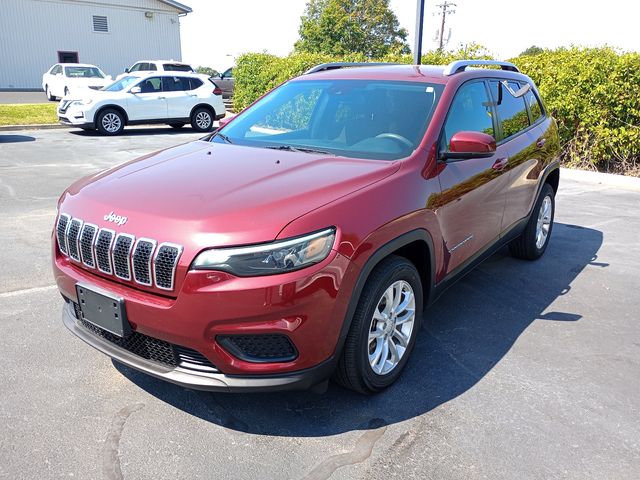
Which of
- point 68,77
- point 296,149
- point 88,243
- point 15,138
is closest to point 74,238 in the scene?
point 88,243

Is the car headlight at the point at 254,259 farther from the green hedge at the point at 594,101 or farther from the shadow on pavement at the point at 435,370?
the green hedge at the point at 594,101

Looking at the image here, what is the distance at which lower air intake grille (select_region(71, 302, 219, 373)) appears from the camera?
2.59m

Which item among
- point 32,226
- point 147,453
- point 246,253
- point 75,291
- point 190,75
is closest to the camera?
point 246,253

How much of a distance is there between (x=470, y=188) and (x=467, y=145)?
44cm

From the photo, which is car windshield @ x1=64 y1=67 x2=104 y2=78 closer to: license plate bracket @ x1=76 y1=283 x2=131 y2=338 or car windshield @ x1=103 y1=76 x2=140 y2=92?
car windshield @ x1=103 y1=76 x2=140 y2=92

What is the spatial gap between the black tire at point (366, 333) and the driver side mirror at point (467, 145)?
0.80 meters

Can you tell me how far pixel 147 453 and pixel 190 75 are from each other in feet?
50.1

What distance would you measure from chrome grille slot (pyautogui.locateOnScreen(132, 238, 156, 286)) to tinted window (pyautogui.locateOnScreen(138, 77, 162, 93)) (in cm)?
1409

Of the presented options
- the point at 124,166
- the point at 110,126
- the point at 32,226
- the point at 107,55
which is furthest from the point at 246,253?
the point at 107,55

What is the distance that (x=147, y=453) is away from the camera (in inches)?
104

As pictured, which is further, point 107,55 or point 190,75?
point 107,55

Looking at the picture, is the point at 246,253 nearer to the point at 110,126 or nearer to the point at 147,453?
the point at 147,453

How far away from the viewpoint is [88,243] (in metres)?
2.79

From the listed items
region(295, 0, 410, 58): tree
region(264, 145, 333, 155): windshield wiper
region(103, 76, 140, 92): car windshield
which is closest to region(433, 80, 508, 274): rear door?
region(264, 145, 333, 155): windshield wiper
